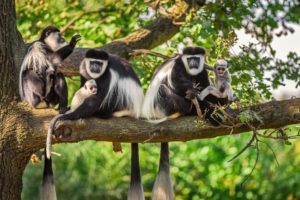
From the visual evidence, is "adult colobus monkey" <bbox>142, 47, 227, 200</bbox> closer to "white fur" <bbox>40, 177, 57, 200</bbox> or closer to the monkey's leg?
the monkey's leg

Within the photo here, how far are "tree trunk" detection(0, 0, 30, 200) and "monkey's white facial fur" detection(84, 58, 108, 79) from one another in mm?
513

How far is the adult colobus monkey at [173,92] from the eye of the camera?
15.4ft

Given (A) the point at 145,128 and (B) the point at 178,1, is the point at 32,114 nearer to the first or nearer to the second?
(A) the point at 145,128

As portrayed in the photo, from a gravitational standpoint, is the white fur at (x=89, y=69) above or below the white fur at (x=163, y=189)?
above

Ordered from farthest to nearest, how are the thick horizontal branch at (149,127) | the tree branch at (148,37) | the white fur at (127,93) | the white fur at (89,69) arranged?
the tree branch at (148,37) → the white fur at (127,93) → the white fur at (89,69) → the thick horizontal branch at (149,127)

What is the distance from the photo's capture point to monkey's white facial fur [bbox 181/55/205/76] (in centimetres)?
471

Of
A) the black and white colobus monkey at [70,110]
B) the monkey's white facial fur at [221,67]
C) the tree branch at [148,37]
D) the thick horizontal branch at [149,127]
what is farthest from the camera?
the tree branch at [148,37]

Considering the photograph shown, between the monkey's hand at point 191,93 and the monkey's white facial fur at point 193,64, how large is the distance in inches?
5.9

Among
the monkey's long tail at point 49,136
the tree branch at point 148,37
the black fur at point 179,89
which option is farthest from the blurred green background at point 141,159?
the monkey's long tail at point 49,136

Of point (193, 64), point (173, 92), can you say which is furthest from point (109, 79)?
point (193, 64)

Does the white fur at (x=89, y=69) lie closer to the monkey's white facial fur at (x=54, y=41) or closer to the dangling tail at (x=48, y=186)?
the monkey's white facial fur at (x=54, y=41)

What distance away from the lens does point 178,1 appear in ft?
18.2

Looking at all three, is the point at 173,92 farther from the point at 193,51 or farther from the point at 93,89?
the point at 93,89

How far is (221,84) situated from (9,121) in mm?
1318
